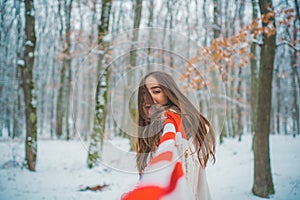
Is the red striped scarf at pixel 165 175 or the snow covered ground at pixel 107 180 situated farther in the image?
the snow covered ground at pixel 107 180

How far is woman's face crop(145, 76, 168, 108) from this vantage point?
1.80m

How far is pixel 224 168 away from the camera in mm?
7098

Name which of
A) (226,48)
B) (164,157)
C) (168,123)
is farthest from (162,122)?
(226,48)

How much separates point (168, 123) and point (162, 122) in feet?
0.19

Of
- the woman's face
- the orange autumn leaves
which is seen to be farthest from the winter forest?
the woman's face

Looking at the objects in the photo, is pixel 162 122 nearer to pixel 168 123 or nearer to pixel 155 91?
pixel 168 123

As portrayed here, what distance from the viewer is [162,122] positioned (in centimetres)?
170

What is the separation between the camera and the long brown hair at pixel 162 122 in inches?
68.8

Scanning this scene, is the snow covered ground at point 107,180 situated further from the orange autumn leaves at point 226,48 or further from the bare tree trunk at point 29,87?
the orange autumn leaves at point 226,48

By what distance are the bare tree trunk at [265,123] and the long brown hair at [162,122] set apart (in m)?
3.04

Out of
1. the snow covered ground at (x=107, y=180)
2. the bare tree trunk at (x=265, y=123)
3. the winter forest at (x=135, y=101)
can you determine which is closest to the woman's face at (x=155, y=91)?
the winter forest at (x=135, y=101)

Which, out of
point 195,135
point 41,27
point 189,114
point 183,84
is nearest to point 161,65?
point 183,84

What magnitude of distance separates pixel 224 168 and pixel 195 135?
5.79 m

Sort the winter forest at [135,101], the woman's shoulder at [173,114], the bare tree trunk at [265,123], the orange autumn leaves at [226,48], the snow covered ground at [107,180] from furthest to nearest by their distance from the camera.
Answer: the snow covered ground at [107,180], the bare tree trunk at [265,123], the orange autumn leaves at [226,48], the winter forest at [135,101], the woman's shoulder at [173,114]
